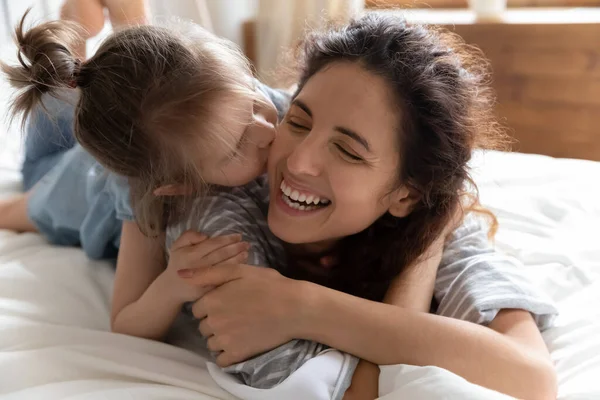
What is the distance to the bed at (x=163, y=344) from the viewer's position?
684 millimetres

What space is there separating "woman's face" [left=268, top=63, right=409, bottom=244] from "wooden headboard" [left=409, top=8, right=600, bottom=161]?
1070 millimetres

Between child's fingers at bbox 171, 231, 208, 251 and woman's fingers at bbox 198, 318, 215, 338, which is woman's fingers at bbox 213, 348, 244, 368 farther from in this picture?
child's fingers at bbox 171, 231, 208, 251

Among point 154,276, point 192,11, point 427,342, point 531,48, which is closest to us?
point 427,342

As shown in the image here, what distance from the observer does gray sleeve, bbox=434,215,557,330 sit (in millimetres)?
786

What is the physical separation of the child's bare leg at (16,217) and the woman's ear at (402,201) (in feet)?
2.45

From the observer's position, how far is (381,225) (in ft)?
3.07

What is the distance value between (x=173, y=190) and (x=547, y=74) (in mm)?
1482

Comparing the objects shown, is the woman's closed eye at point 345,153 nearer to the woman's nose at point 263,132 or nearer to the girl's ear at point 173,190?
the woman's nose at point 263,132

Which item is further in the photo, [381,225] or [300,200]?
[381,225]

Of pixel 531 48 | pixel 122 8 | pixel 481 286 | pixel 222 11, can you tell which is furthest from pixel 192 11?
pixel 481 286

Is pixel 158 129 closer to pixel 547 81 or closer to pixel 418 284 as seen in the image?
pixel 418 284

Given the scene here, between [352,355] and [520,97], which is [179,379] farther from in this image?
[520,97]

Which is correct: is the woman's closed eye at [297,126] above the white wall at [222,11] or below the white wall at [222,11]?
above

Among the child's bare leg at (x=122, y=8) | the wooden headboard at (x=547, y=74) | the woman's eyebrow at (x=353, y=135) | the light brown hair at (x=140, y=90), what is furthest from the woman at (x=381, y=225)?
the wooden headboard at (x=547, y=74)
